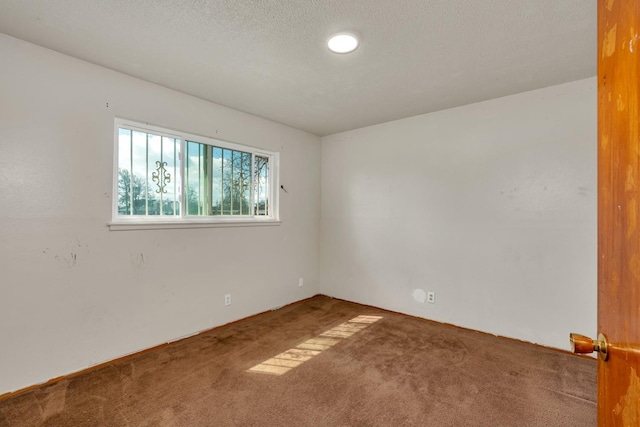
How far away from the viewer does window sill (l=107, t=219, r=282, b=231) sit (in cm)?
237

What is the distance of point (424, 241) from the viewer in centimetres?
333

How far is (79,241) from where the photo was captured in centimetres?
218

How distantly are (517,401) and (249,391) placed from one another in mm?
1765

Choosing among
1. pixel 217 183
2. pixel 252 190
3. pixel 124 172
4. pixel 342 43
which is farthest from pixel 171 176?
pixel 342 43

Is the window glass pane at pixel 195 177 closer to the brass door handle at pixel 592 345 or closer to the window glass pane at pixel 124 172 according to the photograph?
the window glass pane at pixel 124 172

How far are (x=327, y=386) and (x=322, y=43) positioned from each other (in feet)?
7.73

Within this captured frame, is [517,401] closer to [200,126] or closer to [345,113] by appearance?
[345,113]

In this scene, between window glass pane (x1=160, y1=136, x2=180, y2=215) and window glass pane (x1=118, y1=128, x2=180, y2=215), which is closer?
window glass pane (x1=118, y1=128, x2=180, y2=215)

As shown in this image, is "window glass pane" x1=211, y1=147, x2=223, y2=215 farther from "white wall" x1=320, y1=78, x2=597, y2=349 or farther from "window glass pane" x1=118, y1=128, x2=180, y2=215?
"white wall" x1=320, y1=78, x2=597, y2=349

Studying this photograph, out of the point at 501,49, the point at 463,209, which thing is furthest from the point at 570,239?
the point at 501,49

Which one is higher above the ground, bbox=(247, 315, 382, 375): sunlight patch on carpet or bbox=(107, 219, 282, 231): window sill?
bbox=(107, 219, 282, 231): window sill

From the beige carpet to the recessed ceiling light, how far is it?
92.4 inches

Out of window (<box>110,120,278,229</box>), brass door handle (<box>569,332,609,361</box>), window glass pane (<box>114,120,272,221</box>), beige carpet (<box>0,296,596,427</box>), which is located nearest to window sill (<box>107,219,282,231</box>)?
window (<box>110,120,278,229</box>)

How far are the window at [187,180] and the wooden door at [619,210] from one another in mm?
2830
